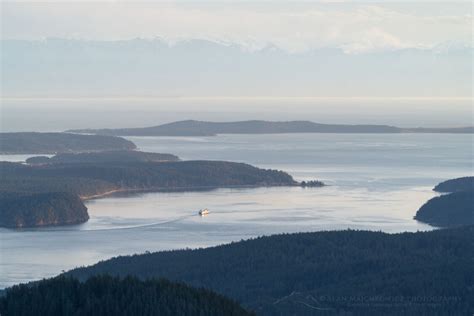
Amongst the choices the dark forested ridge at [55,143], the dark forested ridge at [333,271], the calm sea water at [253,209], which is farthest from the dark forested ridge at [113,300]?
the dark forested ridge at [55,143]

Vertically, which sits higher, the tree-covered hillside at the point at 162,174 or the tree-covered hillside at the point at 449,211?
the tree-covered hillside at the point at 162,174

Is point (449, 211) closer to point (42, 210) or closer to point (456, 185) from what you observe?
point (456, 185)

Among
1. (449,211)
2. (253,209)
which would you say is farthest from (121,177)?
(449,211)

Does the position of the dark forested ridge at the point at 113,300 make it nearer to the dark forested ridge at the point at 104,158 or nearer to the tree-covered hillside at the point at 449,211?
the tree-covered hillside at the point at 449,211

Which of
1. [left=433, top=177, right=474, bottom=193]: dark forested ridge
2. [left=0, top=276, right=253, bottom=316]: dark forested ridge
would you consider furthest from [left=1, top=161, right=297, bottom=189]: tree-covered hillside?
[left=0, top=276, right=253, bottom=316]: dark forested ridge

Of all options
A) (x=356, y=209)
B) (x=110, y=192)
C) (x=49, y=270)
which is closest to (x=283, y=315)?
(x=49, y=270)

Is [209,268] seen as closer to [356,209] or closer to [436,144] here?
[356,209]

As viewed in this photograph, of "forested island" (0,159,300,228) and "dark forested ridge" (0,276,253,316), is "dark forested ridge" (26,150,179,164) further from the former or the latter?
"dark forested ridge" (0,276,253,316)
